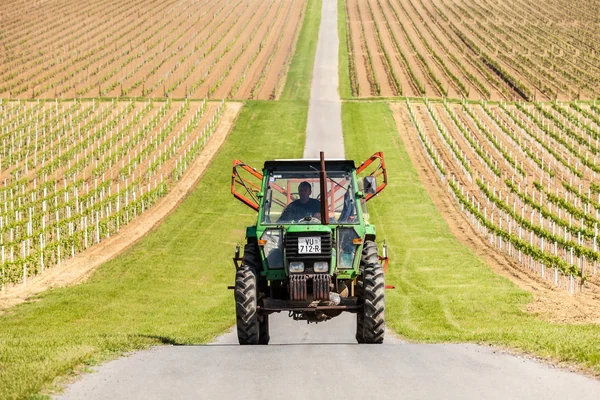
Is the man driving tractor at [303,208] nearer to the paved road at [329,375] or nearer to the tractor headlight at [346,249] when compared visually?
the tractor headlight at [346,249]

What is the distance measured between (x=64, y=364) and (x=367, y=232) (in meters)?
6.39

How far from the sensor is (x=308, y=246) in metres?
16.7

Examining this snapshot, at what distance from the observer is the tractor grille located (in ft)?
54.7

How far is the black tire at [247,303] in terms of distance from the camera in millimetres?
16812

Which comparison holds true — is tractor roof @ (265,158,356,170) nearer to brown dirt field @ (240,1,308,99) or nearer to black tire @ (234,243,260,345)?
black tire @ (234,243,260,345)

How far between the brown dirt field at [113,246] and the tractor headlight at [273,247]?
13.8 m

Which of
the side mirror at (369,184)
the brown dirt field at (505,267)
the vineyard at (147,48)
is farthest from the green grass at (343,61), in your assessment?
the side mirror at (369,184)

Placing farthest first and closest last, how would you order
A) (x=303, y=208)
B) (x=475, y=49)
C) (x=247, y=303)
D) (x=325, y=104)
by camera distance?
(x=475, y=49) → (x=325, y=104) → (x=303, y=208) → (x=247, y=303)

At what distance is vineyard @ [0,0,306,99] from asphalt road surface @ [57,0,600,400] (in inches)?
2727

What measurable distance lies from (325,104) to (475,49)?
1233 inches

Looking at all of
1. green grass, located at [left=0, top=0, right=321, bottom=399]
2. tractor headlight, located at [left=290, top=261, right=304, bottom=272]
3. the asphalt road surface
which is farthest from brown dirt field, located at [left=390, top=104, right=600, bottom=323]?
the asphalt road surface

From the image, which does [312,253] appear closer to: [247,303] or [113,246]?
[247,303]

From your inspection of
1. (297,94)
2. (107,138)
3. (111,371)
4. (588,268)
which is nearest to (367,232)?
(111,371)

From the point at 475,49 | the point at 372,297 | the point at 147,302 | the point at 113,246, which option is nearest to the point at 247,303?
the point at 372,297
